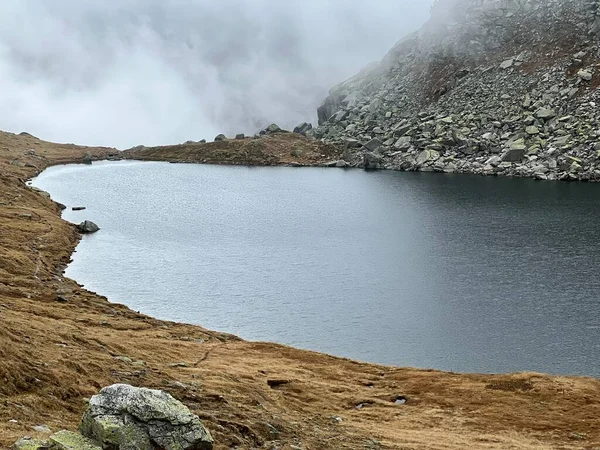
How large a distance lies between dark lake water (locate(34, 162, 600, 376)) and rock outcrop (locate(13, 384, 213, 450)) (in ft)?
110

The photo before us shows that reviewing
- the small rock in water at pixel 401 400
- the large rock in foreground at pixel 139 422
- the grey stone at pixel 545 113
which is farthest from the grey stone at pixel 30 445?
the grey stone at pixel 545 113

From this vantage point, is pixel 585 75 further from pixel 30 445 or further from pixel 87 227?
pixel 30 445

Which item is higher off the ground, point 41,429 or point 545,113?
point 545,113

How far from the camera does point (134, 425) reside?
22.2 metres

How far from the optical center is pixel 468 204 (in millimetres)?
130000

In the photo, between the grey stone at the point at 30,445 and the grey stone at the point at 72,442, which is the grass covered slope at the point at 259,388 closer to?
the grey stone at the point at 72,442

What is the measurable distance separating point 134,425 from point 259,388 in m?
19.3

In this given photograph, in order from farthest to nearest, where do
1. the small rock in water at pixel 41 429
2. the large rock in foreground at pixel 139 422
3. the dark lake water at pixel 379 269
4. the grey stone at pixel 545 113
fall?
the grey stone at pixel 545 113, the dark lake water at pixel 379 269, the small rock in water at pixel 41 429, the large rock in foreground at pixel 139 422

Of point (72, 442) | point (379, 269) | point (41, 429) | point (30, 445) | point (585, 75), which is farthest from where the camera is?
point (585, 75)

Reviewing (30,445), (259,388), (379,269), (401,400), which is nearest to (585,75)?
(379,269)

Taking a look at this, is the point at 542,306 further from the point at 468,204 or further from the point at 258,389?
the point at 468,204

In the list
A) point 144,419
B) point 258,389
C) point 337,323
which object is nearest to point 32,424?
point 144,419

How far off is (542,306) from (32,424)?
5402 centimetres

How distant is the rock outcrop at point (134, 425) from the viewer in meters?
21.3
